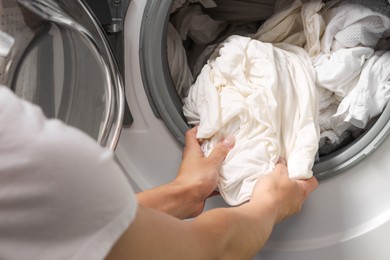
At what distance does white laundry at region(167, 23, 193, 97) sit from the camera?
1.09 meters

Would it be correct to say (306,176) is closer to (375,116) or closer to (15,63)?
(375,116)

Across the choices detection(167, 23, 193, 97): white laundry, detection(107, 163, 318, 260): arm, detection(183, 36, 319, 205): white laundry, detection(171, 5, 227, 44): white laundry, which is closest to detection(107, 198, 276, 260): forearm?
detection(107, 163, 318, 260): arm

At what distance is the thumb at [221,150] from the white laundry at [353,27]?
28 cm

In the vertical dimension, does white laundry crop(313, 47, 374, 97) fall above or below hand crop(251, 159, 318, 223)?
above

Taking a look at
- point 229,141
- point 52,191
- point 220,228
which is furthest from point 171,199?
point 52,191

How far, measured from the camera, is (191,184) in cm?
93

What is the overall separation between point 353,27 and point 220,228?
560 mm

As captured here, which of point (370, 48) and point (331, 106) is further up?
point (370, 48)

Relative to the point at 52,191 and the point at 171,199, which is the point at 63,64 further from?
the point at 52,191

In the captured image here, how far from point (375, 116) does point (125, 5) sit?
518mm

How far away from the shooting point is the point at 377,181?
0.90 meters

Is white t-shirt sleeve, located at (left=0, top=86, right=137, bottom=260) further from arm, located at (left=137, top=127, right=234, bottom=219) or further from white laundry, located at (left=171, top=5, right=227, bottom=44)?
white laundry, located at (left=171, top=5, right=227, bottom=44)

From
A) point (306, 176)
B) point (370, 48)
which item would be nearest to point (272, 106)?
point (306, 176)

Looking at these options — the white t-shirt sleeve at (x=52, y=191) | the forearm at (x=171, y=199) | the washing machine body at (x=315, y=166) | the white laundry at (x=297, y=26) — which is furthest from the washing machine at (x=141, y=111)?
the white t-shirt sleeve at (x=52, y=191)
